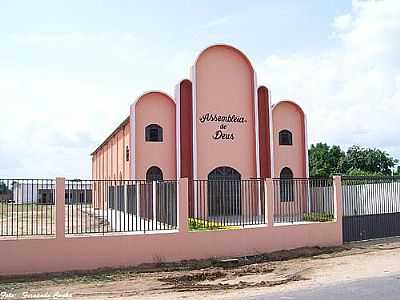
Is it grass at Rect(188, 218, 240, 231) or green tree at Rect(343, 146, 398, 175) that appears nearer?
grass at Rect(188, 218, 240, 231)

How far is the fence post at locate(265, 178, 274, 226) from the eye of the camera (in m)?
16.2

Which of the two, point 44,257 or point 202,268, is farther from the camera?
point 202,268

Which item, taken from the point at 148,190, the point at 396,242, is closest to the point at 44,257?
the point at 148,190

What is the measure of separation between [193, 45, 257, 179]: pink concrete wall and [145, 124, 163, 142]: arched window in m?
1.93

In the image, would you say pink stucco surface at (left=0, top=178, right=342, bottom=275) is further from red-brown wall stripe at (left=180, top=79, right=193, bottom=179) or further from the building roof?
the building roof

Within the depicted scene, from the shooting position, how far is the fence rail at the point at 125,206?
1448 centimetres

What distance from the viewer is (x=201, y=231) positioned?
1505cm

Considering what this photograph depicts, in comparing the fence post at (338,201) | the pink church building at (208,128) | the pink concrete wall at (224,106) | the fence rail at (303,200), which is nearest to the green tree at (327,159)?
the pink church building at (208,128)

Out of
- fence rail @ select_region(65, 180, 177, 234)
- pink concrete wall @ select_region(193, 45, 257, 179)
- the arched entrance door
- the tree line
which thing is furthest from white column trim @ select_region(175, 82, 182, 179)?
the tree line

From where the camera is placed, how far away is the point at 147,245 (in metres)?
14.2

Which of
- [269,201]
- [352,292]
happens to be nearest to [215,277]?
[352,292]

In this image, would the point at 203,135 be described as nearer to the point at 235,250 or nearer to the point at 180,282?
the point at 235,250

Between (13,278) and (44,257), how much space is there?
35.4 inches

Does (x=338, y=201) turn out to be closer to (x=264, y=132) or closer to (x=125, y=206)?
(x=125, y=206)
